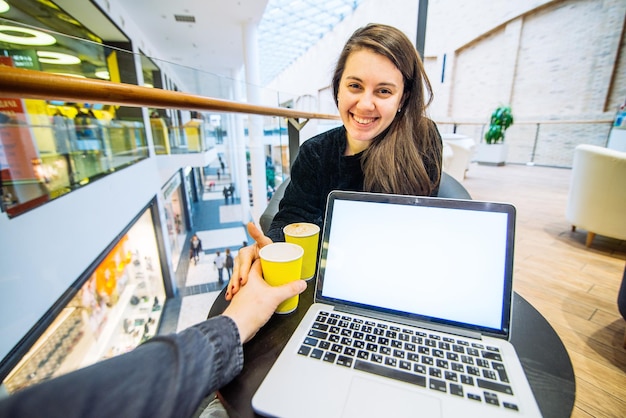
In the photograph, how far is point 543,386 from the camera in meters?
0.46

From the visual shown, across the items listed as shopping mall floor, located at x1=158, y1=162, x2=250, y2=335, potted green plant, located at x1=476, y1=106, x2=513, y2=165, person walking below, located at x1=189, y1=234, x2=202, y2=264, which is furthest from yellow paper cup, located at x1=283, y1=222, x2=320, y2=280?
person walking below, located at x1=189, y1=234, x2=202, y2=264

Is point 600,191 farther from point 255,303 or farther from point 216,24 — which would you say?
point 216,24

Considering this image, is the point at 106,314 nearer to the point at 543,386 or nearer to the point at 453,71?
the point at 543,386

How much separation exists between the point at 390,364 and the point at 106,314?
4954 mm

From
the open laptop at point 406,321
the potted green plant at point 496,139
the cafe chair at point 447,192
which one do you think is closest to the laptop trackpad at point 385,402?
the open laptop at point 406,321

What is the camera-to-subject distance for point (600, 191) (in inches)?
79.4

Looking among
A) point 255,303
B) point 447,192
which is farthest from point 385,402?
point 447,192

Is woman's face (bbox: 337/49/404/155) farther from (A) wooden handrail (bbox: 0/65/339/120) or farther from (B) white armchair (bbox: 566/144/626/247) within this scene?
(B) white armchair (bbox: 566/144/626/247)

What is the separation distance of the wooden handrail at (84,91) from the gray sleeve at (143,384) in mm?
542

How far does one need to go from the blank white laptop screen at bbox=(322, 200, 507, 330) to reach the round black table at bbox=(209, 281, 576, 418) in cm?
9

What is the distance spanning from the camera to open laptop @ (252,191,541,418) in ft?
1.40

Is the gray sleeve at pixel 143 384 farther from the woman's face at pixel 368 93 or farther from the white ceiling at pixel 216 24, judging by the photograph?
the white ceiling at pixel 216 24

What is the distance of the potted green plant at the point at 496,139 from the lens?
5879mm

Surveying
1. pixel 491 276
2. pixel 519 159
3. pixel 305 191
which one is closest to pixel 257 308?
pixel 491 276
